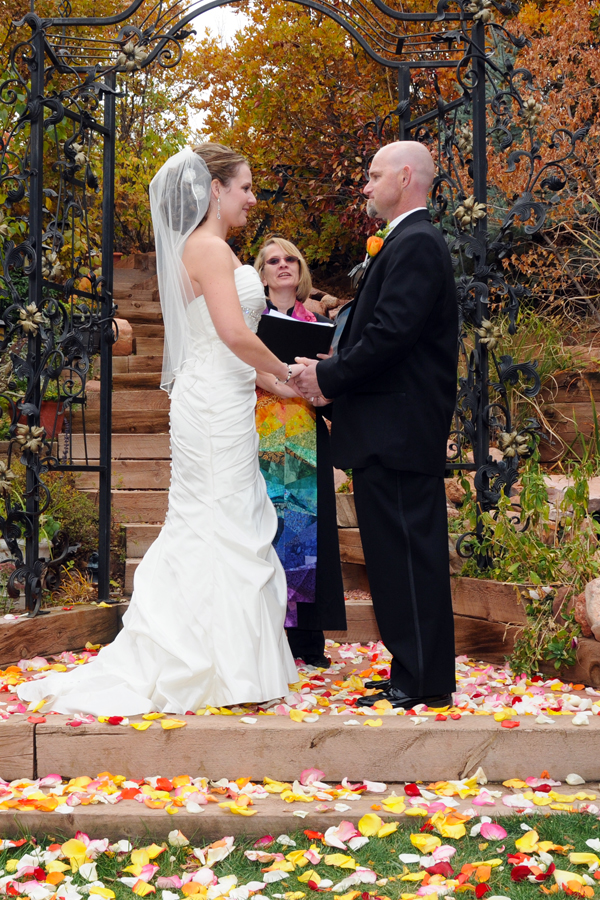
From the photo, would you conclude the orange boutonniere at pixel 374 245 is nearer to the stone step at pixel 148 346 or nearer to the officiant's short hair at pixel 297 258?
the officiant's short hair at pixel 297 258

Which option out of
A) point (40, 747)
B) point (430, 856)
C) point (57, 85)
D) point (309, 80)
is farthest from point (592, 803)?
point (309, 80)

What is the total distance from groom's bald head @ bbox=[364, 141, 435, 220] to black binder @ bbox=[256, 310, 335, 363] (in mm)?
645

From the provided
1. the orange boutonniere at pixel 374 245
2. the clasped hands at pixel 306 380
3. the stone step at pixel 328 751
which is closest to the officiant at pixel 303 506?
the clasped hands at pixel 306 380

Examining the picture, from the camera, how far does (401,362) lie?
9.32 ft

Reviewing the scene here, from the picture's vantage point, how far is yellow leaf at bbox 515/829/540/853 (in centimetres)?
213

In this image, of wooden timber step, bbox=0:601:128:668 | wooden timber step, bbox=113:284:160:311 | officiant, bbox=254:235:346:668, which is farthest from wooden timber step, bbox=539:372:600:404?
wooden timber step, bbox=113:284:160:311

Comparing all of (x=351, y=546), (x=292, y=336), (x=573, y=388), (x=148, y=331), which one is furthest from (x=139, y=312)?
(x=292, y=336)

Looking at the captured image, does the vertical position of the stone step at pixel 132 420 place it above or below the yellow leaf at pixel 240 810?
above

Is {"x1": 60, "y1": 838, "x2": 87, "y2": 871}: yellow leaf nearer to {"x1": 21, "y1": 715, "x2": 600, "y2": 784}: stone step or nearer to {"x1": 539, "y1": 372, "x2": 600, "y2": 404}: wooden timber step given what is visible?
{"x1": 21, "y1": 715, "x2": 600, "y2": 784}: stone step

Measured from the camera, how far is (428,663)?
2.79 m

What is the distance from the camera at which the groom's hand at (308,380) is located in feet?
10.2

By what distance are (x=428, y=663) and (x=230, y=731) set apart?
71 centimetres

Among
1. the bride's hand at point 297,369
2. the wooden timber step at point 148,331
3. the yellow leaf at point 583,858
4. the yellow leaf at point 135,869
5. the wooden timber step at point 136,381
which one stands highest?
the wooden timber step at point 148,331

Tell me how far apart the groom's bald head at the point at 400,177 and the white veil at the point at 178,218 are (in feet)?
2.06
